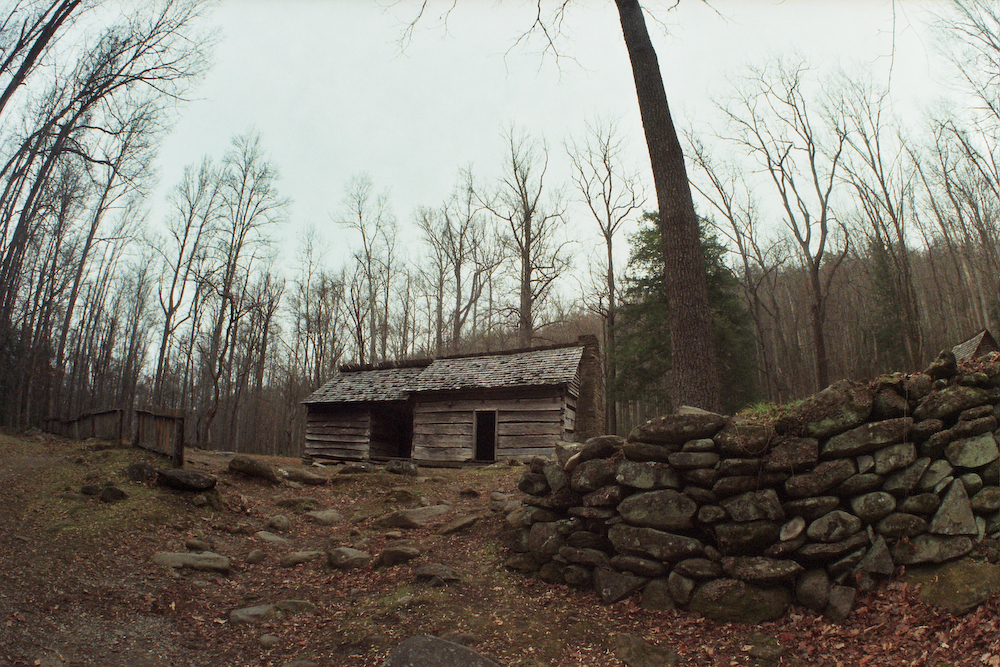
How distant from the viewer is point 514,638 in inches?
195

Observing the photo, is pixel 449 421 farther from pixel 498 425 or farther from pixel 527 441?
pixel 527 441

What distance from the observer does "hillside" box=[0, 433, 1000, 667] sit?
4.26m

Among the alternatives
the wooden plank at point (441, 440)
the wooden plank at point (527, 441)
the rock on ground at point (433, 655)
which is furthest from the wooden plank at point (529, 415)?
the rock on ground at point (433, 655)

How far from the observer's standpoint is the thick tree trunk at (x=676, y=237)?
705cm

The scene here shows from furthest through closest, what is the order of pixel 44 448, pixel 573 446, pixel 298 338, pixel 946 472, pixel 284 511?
pixel 298 338 → pixel 44 448 → pixel 284 511 → pixel 573 446 → pixel 946 472

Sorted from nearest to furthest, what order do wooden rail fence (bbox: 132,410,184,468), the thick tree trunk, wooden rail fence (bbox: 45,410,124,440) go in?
1. the thick tree trunk
2. wooden rail fence (bbox: 132,410,184,468)
3. wooden rail fence (bbox: 45,410,124,440)

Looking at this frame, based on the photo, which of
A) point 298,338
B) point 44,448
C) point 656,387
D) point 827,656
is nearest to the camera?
point 827,656

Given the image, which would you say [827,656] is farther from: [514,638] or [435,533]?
[435,533]

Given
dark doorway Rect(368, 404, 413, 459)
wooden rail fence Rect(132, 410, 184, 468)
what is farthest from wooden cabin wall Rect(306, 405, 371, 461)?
wooden rail fence Rect(132, 410, 184, 468)

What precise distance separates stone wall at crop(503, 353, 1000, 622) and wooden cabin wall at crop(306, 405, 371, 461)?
14.0 meters

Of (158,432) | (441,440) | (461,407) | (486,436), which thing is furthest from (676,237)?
(486,436)

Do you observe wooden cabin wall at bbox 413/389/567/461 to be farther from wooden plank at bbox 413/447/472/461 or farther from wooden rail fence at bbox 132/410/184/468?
wooden rail fence at bbox 132/410/184/468

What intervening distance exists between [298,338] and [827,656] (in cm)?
3561

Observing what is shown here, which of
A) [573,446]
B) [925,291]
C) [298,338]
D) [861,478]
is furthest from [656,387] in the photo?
[298,338]
